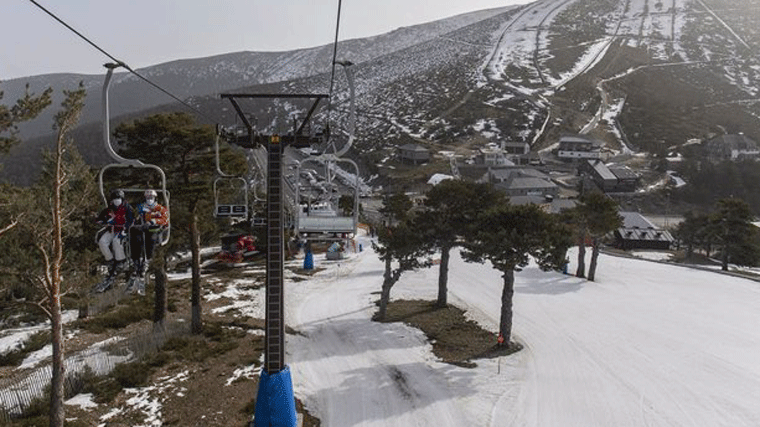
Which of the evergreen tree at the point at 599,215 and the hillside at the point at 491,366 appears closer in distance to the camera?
the hillside at the point at 491,366

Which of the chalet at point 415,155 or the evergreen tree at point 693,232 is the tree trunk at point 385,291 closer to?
the evergreen tree at point 693,232

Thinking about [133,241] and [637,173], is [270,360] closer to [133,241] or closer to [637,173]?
[133,241]

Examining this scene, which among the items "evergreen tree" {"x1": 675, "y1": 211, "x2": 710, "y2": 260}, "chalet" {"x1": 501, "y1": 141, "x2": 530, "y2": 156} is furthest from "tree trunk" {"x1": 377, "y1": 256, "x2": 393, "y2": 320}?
"chalet" {"x1": 501, "y1": 141, "x2": 530, "y2": 156}

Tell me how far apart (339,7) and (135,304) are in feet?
104

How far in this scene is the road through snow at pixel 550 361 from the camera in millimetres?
19391

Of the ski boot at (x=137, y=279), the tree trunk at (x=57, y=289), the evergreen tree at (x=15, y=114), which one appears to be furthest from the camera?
the evergreen tree at (x=15, y=114)

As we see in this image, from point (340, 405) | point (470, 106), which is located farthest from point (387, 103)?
point (340, 405)

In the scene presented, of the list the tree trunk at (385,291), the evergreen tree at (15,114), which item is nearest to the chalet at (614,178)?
the tree trunk at (385,291)

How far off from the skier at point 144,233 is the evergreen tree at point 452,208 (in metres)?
22.5

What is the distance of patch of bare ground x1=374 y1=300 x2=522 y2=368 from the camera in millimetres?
25891

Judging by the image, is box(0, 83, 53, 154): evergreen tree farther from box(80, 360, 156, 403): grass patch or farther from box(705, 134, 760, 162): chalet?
box(705, 134, 760, 162): chalet

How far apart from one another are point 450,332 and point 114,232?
22.9 meters

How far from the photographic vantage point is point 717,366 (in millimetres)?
24312

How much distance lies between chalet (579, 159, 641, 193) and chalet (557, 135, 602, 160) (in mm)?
13887
